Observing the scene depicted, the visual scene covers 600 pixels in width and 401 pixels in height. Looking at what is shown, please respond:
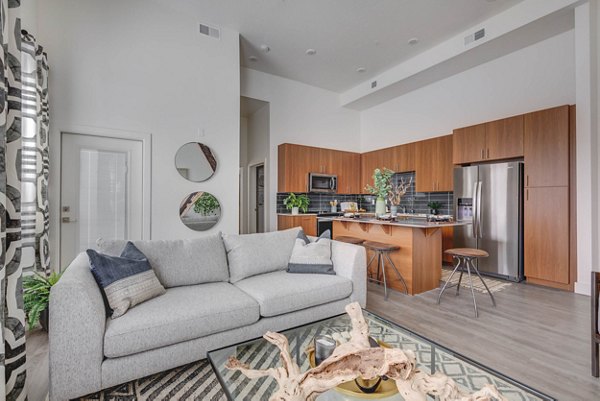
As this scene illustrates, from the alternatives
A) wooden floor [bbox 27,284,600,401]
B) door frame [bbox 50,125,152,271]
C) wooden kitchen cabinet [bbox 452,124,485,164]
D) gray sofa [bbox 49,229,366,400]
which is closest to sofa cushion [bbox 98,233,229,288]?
gray sofa [bbox 49,229,366,400]

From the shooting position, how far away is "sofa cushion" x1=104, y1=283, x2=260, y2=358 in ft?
5.10

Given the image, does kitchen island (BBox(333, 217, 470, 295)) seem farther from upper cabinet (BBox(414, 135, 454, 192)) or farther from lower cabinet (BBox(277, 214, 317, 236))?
lower cabinet (BBox(277, 214, 317, 236))

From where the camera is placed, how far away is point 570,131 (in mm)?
3465

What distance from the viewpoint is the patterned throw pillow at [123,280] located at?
170 centimetres

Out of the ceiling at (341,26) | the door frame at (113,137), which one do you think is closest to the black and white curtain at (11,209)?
the door frame at (113,137)

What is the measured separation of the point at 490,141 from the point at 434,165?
3.39 ft

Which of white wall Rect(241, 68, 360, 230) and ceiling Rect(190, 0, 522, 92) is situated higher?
ceiling Rect(190, 0, 522, 92)

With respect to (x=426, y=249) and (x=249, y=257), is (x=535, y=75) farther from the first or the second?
(x=249, y=257)

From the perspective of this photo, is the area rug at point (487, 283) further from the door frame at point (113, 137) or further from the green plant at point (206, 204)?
the door frame at point (113, 137)

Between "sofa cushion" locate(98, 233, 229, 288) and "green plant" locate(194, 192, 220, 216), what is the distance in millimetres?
1590

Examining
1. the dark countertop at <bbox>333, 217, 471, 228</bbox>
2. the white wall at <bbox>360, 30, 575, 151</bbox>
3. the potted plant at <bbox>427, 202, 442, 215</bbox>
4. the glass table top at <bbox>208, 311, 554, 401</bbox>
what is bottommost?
the glass table top at <bbox>208, 311, 554, 401</bbox>

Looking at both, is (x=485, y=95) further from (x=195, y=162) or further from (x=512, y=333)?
(x=195, y=162)

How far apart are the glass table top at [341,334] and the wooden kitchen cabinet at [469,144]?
366 centimetres

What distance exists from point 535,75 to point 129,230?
6021 millimetres
